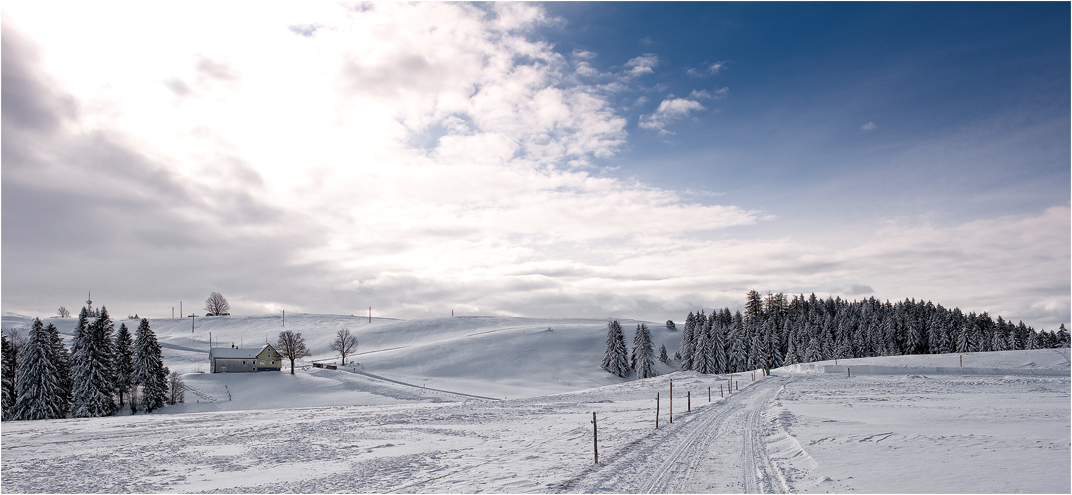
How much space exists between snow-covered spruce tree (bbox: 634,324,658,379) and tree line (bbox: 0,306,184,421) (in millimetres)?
67109

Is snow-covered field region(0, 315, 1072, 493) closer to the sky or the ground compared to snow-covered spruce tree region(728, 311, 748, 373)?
closer to the sky

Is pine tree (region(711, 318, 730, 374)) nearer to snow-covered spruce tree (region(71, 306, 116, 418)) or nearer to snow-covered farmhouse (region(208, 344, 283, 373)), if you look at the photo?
snow-covered farmhouse (region(208, 344, 283, 373))

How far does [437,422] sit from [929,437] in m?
20.0

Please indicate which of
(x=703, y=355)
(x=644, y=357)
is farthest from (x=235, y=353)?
(x=703, y=355)

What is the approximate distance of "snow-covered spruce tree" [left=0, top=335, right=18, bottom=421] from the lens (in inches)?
1926

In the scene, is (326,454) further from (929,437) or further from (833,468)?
(929,437)

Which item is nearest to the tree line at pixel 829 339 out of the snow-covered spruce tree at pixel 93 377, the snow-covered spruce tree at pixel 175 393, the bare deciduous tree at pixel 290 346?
the bare deciduous tree at pixel 290 346

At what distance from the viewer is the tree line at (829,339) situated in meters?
97.6

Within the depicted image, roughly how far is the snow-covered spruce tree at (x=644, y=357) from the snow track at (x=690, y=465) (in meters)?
74.3

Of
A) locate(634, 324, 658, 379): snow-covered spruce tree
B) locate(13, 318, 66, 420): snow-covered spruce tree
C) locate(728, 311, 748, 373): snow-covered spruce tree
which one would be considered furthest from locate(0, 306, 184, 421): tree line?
locate(728, 311, 748, 373): snow-covered spruce tree

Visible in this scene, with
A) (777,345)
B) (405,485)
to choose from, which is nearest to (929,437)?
(405,485)

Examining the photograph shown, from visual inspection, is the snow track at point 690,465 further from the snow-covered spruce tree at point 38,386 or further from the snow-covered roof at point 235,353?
the snow-covered roof at point 235,353

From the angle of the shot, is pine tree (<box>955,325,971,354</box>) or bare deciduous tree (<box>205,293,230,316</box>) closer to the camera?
pine tree (<box>955,325,971,354</box>)

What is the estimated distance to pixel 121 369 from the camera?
5666 centimetres
